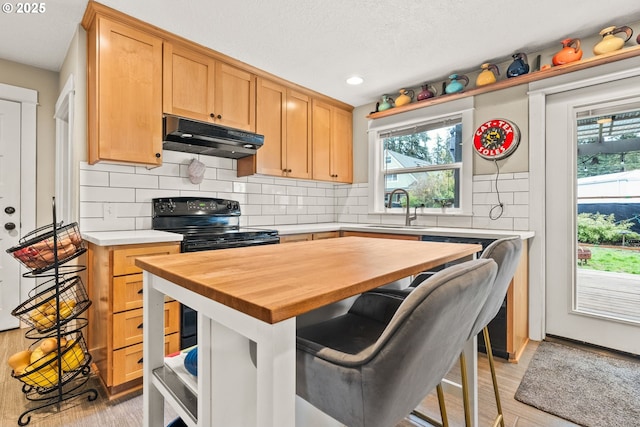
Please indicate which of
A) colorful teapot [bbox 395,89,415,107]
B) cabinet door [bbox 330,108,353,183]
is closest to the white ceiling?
colorful teapot [bbox 395,89,415,107]

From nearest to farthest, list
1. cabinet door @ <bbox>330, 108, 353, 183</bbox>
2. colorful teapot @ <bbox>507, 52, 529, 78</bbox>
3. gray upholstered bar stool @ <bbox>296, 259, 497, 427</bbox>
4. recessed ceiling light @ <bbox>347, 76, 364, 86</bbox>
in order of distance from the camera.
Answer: gray upholstered bar stool @ <bbox>296, 259, 497, 427</bbox> < colorful teapot @ <bbox>507, 52, 529, 78</bbox> < recessed ceiling light @ <bbox>347, 76, 364, 86</bbox> < cabinet door @ <bbox>330, 108, 353, 183</bbox>

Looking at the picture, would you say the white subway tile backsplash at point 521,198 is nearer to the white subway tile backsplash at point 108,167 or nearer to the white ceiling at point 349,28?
the white ceiling at point 349,28

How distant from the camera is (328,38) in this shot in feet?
7.95

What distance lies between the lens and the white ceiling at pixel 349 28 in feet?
6.71

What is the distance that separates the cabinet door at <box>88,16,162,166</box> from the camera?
2092 millimetres

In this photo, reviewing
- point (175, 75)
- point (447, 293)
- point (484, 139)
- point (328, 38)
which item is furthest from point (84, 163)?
point (484, 139)

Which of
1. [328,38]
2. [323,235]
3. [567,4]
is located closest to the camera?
[567,4]

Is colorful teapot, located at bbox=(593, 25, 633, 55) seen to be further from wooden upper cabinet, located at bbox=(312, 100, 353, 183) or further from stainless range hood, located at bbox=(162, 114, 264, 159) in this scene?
stainless range hood, located at bbox=(162, 114, 264, 159)

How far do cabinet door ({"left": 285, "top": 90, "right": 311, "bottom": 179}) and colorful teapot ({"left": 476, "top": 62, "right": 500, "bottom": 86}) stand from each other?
5.43ft

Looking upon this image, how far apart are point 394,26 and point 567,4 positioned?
1.05 meters

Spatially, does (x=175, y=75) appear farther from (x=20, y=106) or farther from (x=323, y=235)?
(x=323, y=235)

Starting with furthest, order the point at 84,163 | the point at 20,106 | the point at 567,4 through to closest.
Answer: the point at 20,106, the point at 84,163, the point at 567,4

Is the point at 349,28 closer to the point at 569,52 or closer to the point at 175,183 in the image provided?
the point at 569,52

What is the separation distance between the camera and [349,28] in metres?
2.29
